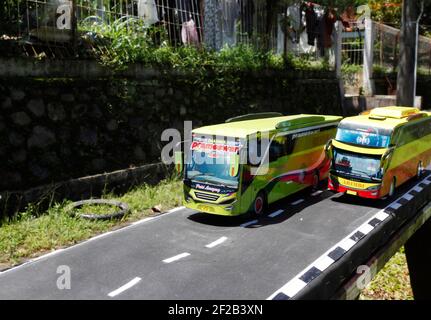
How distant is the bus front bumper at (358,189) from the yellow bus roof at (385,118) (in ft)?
4.64

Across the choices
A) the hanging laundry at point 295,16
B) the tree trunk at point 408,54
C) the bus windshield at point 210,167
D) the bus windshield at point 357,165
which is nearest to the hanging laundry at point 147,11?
the bus windshield at point 210,167

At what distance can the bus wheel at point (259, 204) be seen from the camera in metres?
10.0

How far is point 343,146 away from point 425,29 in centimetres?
2653

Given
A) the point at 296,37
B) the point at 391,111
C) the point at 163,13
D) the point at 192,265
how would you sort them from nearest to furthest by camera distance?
the point at 192,265
the point at 391,111
the point at 163,13
the point at 296,37

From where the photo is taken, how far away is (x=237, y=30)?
16.9 metres

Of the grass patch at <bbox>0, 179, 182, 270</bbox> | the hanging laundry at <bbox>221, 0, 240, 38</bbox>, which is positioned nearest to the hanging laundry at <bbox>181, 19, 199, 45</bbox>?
the hanging laundry at <bbox>221, 0, 240, 38</bbox>

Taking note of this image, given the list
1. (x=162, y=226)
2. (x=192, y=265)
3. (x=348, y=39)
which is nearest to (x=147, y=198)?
(x=162, y=226)

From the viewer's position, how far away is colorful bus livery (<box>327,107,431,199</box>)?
1056 cm

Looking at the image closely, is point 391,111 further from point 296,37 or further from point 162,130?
point 296,37

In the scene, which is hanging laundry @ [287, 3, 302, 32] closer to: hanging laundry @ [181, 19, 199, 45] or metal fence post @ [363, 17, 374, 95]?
hanging laundry @ [181, 19, 199, 45]

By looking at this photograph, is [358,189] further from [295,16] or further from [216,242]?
[295,16]

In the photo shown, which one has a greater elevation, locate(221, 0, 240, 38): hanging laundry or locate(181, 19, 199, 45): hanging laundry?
locate(221, 0, 240, 38): hanging laundry

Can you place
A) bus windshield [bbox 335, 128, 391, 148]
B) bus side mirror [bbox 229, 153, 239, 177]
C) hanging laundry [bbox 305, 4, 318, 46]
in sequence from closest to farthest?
bus side mirror [bbox 229, 153, 239, 177]
bus windshield [bbox 335, 128, 391, 148]
hanging laundry [bbox 305, 4, 318, 46]

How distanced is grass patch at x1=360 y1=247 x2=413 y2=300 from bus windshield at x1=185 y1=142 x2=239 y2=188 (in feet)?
22.7
